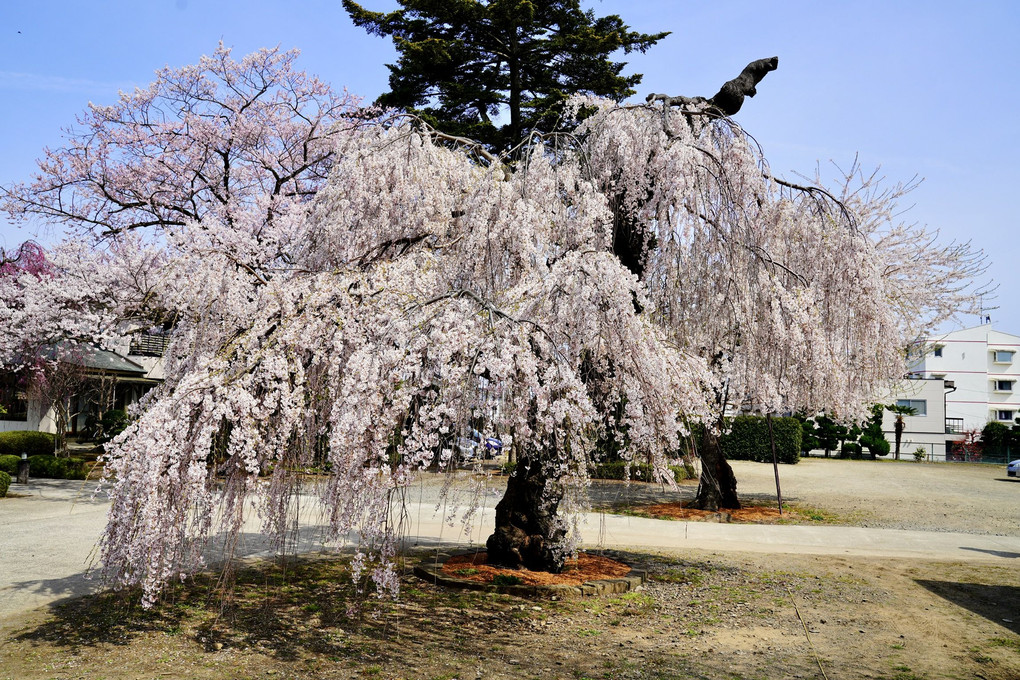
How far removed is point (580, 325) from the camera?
5.78m

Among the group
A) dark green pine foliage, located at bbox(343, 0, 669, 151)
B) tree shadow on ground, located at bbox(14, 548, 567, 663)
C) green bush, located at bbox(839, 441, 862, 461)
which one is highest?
dark green pine foliage, located at bbox(343, 0, 669, 151)

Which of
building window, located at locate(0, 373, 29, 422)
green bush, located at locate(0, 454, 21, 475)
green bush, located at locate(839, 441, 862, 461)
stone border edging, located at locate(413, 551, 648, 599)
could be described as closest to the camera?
→ stone border edging, located at locate(413, 551, 648, 599)

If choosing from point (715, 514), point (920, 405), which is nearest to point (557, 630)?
point (715, 514)

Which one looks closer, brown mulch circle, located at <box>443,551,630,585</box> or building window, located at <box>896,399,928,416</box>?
brown mulch circle, located at <box>443,551,630,585</box>

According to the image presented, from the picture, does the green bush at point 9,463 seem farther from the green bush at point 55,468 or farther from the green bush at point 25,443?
the green bush at point 25,443

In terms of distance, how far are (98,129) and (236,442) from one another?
1545 centimetres

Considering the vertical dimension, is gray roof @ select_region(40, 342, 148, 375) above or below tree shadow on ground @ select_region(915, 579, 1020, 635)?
above

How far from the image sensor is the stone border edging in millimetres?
7078

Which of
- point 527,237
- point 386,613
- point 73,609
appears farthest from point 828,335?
point 73,609

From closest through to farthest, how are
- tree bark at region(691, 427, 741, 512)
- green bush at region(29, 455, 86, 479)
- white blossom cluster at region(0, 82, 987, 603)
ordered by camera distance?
white blossom cluster at region(0, 82, 987, 603) → tree bark at region(691, 427, 741, 512) → green bush at region(29, 455, 86, 479)

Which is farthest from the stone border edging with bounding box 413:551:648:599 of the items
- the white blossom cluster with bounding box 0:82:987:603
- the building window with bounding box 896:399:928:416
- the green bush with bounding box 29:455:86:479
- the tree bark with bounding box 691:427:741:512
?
the building window with bounding box 896:399:928:416

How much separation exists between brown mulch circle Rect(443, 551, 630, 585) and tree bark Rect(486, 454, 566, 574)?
0.48ft

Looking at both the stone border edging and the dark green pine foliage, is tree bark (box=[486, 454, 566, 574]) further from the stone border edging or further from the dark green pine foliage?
the dark green pine foliage

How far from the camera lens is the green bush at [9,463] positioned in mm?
17359
